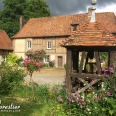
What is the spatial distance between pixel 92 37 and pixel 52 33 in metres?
22.7

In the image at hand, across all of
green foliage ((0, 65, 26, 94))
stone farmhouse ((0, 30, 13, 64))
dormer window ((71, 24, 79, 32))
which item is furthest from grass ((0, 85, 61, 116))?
stone farmhouse ((0, 30, 13, 64))

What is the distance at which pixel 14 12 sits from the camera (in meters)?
43.8

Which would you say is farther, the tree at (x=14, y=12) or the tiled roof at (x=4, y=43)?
the tree at (x=14, y=12)

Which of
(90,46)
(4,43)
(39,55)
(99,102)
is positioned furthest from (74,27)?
(99,102)

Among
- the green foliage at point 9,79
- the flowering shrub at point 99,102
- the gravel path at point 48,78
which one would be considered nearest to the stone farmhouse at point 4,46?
the gravel path at point 48,78

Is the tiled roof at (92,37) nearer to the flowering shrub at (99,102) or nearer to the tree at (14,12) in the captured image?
the flowering shrub at (99,102)

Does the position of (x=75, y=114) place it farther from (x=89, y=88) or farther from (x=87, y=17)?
(x=87, y=17)

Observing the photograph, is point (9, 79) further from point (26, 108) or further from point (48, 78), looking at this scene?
point (48, 78)

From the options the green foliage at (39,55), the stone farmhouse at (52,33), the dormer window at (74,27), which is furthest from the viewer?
the green foliage at (39,55)

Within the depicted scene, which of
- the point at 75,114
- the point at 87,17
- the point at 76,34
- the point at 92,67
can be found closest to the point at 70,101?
the point at 75,114

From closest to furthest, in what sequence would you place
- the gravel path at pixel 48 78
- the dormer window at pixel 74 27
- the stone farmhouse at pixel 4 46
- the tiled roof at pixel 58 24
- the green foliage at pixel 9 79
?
1. the green foliage at pixel 9 79
2. the gravel path at pixel 48 78
3. the tiled roof at pixel 58 24
4. the dormer window at pixel 74 27
5. the stone farmhouse at pixel 4 46

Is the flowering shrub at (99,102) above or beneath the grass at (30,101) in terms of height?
above

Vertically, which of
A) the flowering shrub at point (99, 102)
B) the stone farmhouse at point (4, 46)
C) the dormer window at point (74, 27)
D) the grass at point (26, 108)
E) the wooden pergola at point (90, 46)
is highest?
the dormer window at point (74, 27)

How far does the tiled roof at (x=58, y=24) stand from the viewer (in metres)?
26.9
